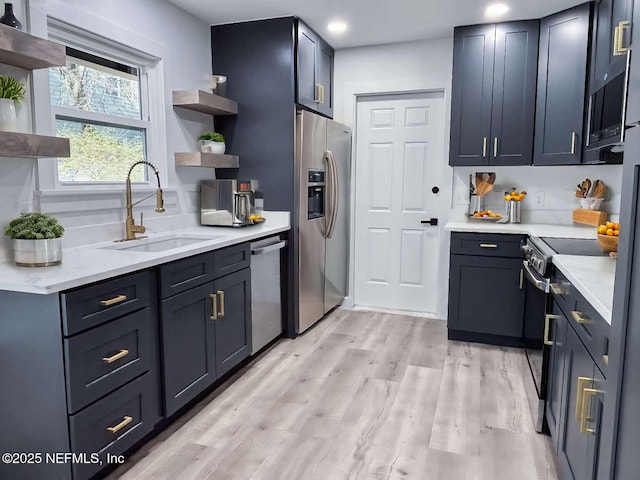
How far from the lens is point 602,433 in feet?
4.03

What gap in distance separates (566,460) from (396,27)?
3.19 m

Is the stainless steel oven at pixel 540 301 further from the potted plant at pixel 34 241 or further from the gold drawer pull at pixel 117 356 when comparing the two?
the potted plant at pixel 34 241

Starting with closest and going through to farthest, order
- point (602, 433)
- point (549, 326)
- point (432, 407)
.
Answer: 1. point (602, 433)
2. point (549, 326)
3. point (432, 407)

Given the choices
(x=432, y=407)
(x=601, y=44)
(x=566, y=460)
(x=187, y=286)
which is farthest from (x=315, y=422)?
(x=601, y=44)

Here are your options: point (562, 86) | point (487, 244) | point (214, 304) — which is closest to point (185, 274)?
point (214, 304)

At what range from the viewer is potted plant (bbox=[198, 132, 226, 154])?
335 cm

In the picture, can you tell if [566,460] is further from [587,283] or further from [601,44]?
[601,44]

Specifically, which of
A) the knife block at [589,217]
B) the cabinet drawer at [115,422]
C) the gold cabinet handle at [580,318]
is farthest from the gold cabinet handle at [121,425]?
the knife block at [589,217]

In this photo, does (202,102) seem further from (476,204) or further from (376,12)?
(476,204)

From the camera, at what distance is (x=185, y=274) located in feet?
7.72

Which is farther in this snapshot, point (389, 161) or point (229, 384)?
point (389, 161)

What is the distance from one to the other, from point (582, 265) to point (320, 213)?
2287 mm

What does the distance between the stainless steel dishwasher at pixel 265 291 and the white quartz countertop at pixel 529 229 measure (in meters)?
1.34

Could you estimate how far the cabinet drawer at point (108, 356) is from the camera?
1.72 meters
